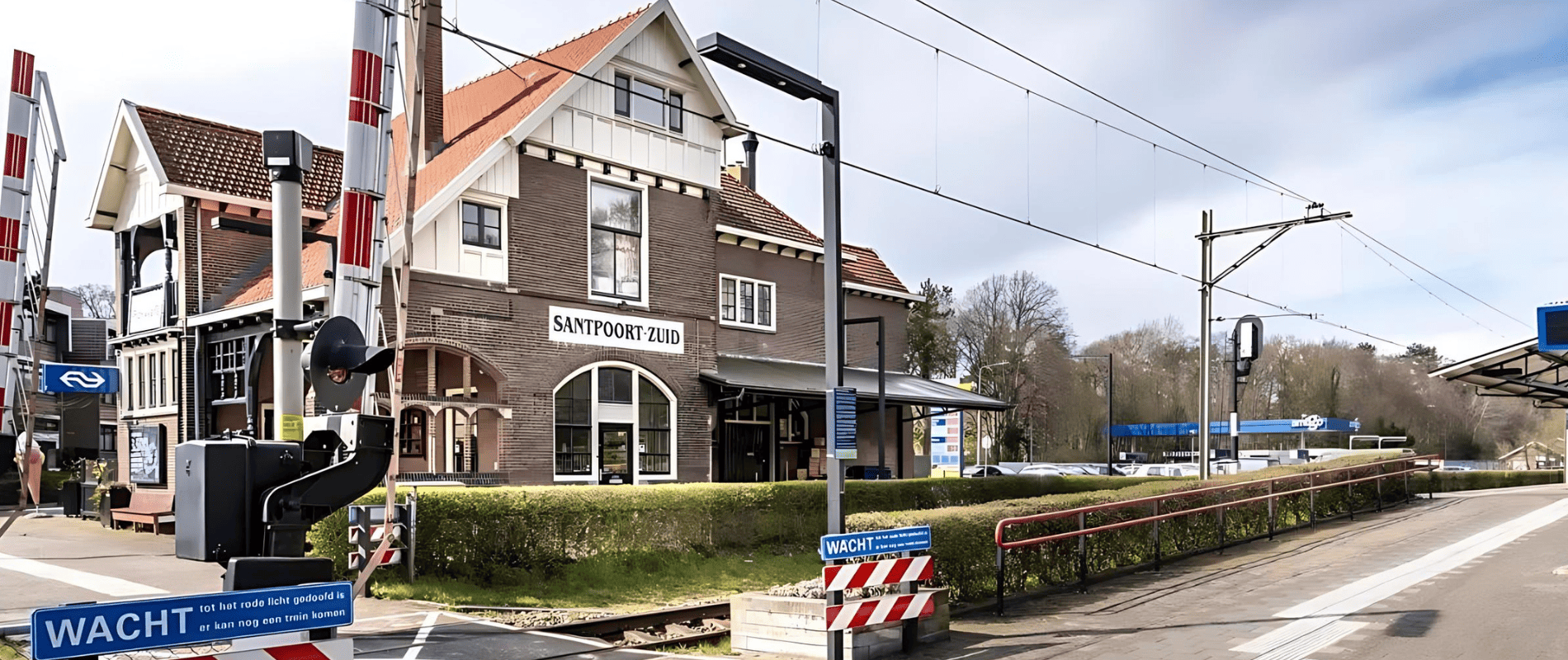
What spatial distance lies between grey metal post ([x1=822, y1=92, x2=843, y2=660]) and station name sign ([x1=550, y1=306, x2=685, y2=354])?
38.4ft

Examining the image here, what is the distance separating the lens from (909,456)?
31.2 metres

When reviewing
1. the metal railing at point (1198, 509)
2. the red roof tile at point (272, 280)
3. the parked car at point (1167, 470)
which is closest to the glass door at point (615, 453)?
the red roof tile at point (272, 280)

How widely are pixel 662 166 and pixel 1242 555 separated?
13542 mm

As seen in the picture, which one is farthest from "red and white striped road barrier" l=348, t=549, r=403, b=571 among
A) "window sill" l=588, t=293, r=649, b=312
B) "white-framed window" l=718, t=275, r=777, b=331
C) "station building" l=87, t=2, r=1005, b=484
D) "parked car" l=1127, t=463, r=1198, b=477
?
"parked car" l=1127, t=463, r=1198, b=477

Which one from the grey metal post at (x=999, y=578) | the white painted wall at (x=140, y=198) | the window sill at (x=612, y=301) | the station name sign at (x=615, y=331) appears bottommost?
the grey metal post at (x=999, y=578)

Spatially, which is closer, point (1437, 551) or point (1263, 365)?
point (1437, 551)

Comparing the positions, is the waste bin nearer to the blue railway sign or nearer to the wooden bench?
the wooden bench

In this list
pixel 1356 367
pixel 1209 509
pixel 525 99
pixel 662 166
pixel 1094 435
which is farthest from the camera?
pixel 1356 367

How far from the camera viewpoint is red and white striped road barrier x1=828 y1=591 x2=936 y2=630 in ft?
28.9

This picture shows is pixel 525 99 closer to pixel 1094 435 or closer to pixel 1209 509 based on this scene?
pixel 1209 509

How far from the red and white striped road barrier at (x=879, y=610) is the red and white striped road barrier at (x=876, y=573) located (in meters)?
0.15

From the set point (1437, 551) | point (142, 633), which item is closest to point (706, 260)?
point (1437, 551)

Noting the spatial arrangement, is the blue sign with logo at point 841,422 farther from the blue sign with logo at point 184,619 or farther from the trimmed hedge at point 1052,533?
the blue sign with logo at point 184,619

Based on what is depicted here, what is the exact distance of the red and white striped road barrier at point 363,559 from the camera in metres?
13.3
